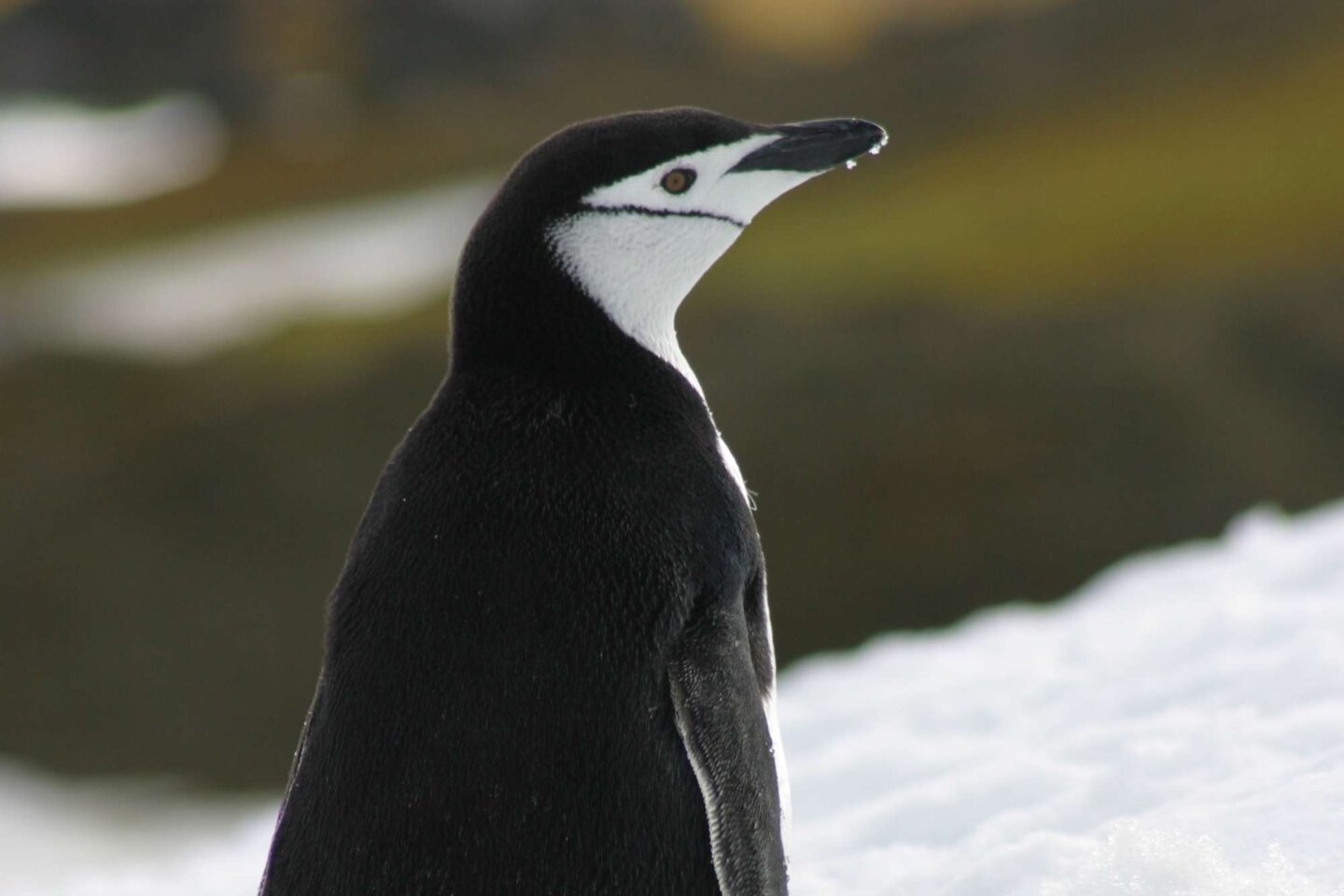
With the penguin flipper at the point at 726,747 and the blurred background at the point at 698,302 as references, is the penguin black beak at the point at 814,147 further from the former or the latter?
the blurred background at the point at 698,302

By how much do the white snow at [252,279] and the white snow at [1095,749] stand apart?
300 inches

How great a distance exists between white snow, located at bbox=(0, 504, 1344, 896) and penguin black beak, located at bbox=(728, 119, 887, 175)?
728 mm

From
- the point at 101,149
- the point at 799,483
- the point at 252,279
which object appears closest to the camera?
the point at 799,483

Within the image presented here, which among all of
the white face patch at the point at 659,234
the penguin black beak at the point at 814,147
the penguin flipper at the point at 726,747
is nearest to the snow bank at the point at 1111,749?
the penguin flipper at the point at 726,747

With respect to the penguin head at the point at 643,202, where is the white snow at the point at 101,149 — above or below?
above

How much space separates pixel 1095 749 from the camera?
2.00 m

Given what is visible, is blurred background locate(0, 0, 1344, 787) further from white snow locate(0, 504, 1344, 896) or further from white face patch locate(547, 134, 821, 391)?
white face patch locate(547, 134, 821, 391)

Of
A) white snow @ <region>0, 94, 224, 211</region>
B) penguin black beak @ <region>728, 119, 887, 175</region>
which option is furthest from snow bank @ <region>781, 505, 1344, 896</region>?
white snow @ <region>0, 94, 224, 211</region>

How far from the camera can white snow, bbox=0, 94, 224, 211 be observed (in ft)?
50.5

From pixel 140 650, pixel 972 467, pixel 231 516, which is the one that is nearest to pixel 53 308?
pixel 231 516

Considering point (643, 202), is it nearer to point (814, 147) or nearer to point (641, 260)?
point (641, 260)

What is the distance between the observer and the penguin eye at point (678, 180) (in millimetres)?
1520

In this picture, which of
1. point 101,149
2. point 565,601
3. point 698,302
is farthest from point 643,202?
point 101,149

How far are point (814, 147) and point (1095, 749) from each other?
86 cm
